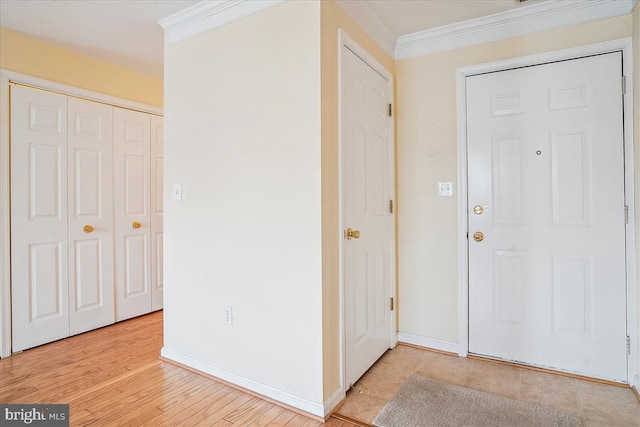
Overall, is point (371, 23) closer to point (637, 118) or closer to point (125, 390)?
point (637, 118)

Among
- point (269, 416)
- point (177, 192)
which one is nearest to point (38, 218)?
point (177, 192)

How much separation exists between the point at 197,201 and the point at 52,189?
4.75 feet

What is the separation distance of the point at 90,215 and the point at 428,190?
2.93 m

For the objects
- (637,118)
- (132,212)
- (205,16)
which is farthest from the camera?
(132,212)

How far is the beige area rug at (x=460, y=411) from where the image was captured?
175 cm

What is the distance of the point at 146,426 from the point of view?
175 cm

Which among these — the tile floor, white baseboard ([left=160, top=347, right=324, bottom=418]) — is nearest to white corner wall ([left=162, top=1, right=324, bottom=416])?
white baseboard ([left=160, top=347, right=324, bottom=418])

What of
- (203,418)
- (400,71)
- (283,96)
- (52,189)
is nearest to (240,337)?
(203,418)

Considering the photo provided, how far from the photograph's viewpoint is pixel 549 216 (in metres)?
2.29

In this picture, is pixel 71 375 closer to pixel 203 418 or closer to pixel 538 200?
pixel 203 418

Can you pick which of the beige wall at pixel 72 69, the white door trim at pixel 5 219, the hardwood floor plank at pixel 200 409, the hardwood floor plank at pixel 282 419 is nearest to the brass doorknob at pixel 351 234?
the hardwood floor plank at pixel 282 419

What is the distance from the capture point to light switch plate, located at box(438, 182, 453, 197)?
2.58 meters

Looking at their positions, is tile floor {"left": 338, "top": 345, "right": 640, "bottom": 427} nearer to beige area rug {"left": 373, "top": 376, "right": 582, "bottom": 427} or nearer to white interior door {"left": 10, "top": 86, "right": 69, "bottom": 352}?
beige area rug {"left": 373, "top": 376, "right": 582, "bottom": 427}

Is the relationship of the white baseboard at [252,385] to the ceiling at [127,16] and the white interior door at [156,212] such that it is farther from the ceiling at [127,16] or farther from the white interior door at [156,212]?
the ceiling at [127,16]
